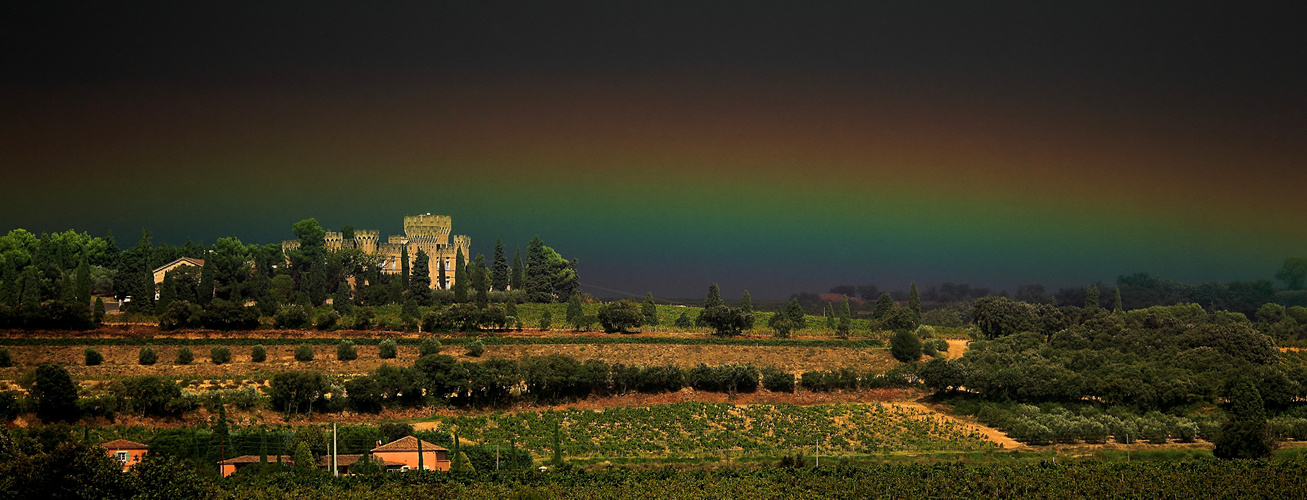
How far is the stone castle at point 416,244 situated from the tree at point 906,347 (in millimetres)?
33199

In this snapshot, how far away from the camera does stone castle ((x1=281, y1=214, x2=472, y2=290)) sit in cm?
7669

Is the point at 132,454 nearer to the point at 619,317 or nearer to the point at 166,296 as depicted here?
the point at 166,296

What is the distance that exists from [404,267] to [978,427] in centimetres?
3912

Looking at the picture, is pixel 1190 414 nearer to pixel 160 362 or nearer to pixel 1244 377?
pixel 1244 377

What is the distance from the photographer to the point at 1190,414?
46219 mm

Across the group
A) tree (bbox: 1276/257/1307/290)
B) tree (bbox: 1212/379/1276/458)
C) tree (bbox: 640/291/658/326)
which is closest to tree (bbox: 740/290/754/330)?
tree (bbox: 640/291/658/326)

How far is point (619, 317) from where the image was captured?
5866 centimetres

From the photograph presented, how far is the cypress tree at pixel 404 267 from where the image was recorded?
6731cm

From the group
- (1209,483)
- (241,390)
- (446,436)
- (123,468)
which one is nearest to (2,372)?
(241,390)

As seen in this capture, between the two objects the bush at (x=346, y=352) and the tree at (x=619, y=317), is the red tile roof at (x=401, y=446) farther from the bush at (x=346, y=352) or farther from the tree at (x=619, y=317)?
the tree at (x=619, y=317)

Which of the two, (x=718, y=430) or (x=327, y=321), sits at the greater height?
(x=327, y=321)

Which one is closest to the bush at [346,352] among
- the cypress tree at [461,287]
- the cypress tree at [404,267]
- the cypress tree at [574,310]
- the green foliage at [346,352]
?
the green foliage at [346,352]

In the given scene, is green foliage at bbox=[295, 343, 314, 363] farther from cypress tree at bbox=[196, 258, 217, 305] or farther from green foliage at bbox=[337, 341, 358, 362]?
cypress tree at bbox=[196, 258, 217, 305]

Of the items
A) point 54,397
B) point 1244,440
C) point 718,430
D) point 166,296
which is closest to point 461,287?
point 166,296
